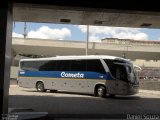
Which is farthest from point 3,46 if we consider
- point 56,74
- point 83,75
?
point 56,74

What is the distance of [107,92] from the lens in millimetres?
28203

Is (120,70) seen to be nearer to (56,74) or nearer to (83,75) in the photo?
(83,75)

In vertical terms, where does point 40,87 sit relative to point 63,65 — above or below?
below

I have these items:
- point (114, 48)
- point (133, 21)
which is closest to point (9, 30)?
point (133, 21)

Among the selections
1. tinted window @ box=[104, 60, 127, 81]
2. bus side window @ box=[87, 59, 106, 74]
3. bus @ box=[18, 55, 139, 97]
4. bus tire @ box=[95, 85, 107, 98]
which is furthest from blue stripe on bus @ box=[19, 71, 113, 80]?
bus tire @ box=[95, 85, 107, 98]

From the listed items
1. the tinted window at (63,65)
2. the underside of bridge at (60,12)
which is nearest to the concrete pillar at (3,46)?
the underside of bridge at (60,12)

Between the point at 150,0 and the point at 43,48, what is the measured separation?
157 feet

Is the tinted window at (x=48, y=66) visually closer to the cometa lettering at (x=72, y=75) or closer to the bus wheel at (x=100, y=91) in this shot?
the cometa lettering at (x=72, y=75)

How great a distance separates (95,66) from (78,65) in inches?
70.0

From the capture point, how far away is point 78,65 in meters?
30.5

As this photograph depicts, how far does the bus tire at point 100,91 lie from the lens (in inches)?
1109

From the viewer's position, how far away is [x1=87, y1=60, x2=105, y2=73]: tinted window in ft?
94.4

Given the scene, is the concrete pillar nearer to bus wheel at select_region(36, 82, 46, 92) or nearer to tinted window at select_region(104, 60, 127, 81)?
tinted window at select_region(104, 60, 127, 81)

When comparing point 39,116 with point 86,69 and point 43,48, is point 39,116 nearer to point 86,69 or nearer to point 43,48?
point 86,69
